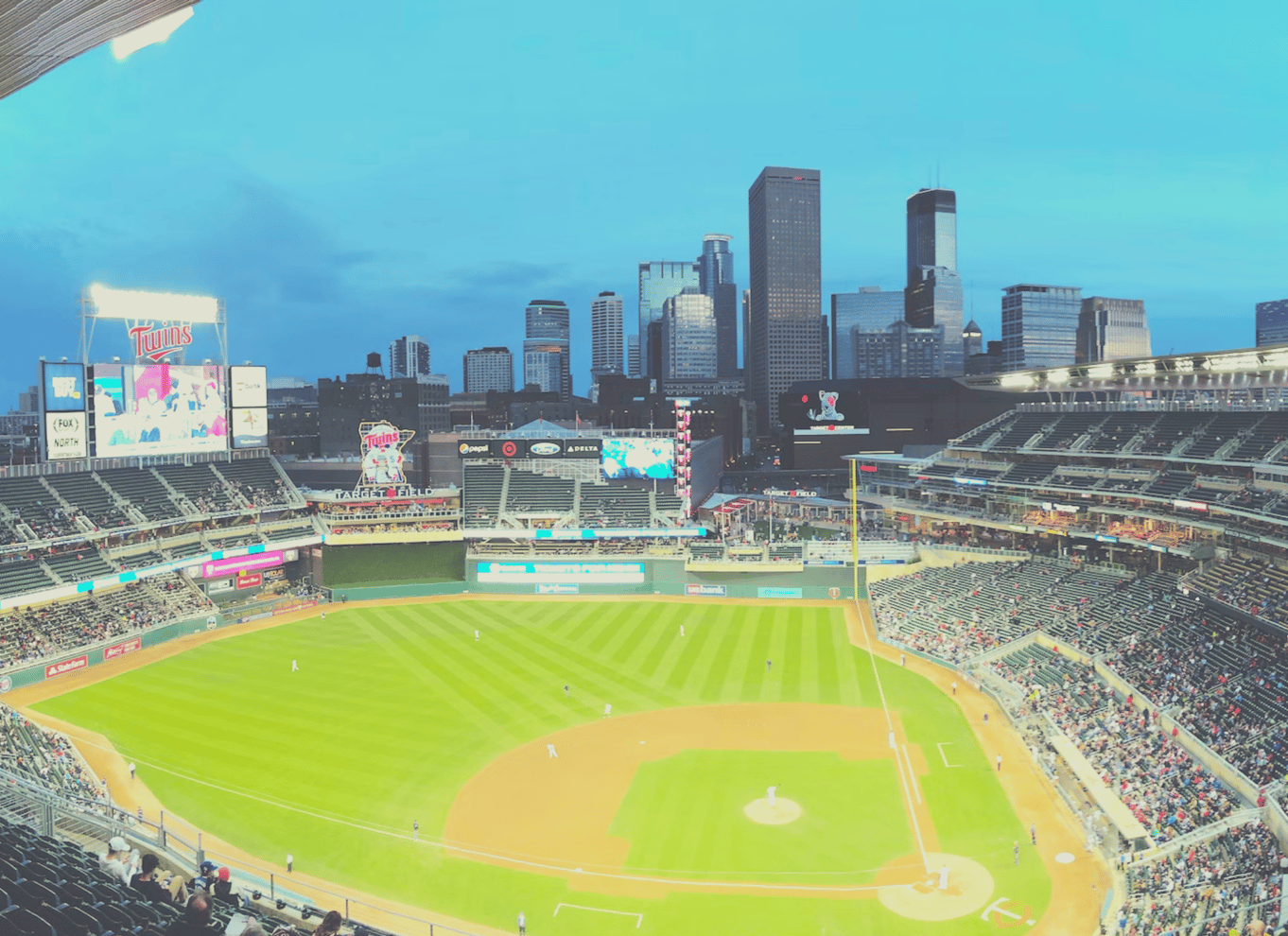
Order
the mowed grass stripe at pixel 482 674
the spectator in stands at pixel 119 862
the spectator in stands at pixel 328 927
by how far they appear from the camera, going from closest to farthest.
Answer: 1. the spectator in stands at pixel 328 927
2. the spectator in stands at pixel 119 862
3. the mowed grass stripe at pixel 482 674

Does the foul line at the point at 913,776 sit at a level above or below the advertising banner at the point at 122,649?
below

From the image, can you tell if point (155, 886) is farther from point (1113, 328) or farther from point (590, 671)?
point (1113, 328)

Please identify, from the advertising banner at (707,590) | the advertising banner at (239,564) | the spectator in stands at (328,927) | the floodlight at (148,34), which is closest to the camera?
the floodlight at (148,34)

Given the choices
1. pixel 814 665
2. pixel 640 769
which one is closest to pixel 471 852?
pixel 640 769

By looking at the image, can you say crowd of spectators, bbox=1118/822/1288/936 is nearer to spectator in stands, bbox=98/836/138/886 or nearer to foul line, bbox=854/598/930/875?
foul line, bbox=854/598/930/875

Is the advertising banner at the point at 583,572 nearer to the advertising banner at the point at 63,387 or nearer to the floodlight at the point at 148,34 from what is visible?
the advertising banner at the point at 63,387

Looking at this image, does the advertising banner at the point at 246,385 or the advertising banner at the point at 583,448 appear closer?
the advertising banner at the point at 246,385

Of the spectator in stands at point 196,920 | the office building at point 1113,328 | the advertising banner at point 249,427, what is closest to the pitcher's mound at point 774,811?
the spectator in stands at point 196,920

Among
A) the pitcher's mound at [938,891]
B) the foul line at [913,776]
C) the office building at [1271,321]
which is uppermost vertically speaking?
the office building at [1271,321]

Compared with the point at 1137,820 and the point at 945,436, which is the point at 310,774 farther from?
the point at 945,436
